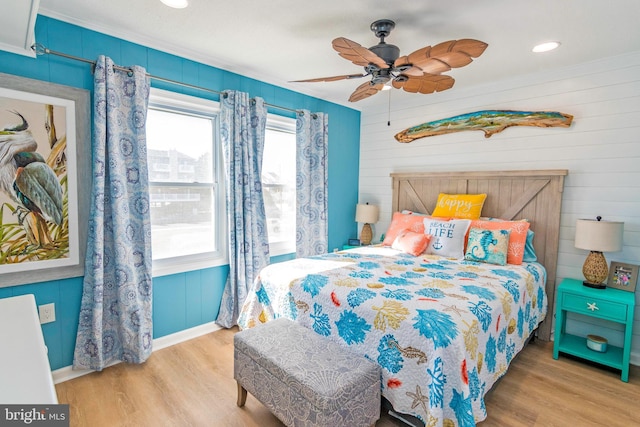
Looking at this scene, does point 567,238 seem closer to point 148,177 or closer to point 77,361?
point 148,177

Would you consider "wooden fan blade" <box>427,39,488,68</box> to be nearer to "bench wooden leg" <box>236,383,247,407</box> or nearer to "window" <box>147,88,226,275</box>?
"window" <box>147,88,226,275</box>

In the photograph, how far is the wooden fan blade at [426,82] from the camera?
221cm

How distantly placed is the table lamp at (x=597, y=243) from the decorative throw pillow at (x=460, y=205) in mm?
847

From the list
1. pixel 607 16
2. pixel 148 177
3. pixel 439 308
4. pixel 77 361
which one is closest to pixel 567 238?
Answer: pixel 607 16

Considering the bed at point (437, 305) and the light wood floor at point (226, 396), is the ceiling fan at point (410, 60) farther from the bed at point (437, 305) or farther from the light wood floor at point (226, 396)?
the light wood floor at point (226, 396)

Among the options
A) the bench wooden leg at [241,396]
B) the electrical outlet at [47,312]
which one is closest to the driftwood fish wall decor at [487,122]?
the bench wooden leg at [241,396]

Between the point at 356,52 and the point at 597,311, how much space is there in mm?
2599

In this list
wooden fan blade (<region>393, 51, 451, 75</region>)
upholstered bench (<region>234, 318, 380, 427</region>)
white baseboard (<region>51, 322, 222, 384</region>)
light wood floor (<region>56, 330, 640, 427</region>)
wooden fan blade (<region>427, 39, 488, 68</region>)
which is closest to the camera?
upholstered bench (<region>234, 318, 380, 427</region>)

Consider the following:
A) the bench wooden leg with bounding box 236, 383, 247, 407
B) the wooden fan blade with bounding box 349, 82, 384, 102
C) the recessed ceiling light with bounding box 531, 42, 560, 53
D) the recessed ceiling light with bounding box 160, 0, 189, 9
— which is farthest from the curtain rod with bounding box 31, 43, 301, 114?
the recessed ceiling light with bounding box 531, 42, 560, 53

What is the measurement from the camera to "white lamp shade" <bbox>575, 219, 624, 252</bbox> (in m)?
2.47

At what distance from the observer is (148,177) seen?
8.55 ft

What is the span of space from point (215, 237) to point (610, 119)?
3.61m

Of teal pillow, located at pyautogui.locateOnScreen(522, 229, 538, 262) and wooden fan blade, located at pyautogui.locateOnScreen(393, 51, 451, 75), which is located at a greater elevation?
wooden fan blade, located at pyautogui.locateOnScreen(393, 51, 451, 75)

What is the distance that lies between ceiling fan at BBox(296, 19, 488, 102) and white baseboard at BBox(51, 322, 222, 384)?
2.50 m
